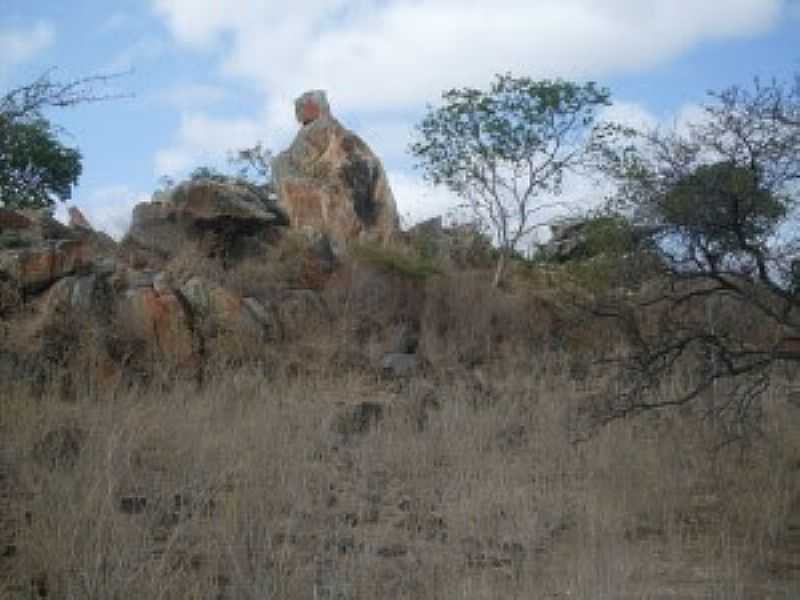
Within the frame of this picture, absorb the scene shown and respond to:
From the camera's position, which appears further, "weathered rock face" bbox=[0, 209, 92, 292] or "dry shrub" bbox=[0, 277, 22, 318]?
"weathered rock face" bbox=[0, 209, 92, 292]

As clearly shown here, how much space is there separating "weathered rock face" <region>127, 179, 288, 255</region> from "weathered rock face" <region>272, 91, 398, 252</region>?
2.45 m

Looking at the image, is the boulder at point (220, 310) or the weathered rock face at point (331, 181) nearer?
the boulder at point (220, 310)

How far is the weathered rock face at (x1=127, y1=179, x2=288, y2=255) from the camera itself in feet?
60.7

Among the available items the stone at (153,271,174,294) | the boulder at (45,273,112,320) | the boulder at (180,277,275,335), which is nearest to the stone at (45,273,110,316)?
the boulder at (45,273,112,320)

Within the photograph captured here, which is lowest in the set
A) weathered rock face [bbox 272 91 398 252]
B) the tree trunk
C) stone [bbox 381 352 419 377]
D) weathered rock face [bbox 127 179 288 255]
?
stone [bbox 381 352 419 377]

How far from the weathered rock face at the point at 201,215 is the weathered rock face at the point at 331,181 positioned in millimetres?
2451

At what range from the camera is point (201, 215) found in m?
18.5

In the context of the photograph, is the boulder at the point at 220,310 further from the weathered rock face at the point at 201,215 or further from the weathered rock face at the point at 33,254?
the weathered rock face at the point at 201,215

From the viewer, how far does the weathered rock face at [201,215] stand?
60.7 feet

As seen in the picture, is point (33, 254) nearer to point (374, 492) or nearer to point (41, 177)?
point (374, 492)

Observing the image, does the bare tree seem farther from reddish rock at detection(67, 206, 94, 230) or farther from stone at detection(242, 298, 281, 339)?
reddish rock at detection(67, 206, 94, 230)

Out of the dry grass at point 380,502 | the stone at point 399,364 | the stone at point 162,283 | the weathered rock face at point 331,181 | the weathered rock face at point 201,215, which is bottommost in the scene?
the dry grass at point 380,502

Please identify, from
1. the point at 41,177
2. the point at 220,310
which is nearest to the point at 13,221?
the point at 220,310

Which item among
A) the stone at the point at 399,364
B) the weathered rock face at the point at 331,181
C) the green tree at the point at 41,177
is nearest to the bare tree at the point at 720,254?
the stone at the point at 399,364
